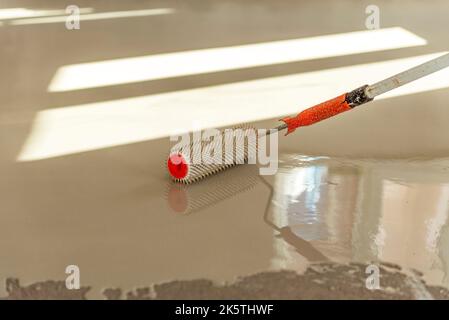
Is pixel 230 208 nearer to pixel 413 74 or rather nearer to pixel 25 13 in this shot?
pixel 413 74

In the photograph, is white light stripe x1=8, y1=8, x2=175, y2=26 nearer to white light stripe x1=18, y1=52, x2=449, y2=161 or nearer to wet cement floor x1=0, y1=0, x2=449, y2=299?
wet cement floor x1=0, y1=0, x2=449, y2=299

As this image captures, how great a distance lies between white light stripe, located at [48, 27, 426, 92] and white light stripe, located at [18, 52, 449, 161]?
316 mm

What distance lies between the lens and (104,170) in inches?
103

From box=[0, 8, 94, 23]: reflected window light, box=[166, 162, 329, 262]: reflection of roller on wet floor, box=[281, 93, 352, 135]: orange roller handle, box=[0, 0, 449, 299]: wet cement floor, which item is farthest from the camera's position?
box=[0, 8, 94, 23]: reflected window light

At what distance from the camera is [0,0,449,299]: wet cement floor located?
1.86 metres

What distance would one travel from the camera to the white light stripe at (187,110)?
299 centimetres

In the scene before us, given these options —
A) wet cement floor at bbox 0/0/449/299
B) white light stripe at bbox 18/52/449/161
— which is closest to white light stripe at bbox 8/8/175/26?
wet cement floor at bbox 0/0/449/299

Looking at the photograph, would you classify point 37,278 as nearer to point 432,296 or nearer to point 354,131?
point 432,296

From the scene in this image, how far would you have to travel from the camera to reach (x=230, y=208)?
2.31 meters

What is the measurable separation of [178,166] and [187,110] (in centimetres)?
100

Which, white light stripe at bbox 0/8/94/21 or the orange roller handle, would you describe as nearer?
the orange roller handle

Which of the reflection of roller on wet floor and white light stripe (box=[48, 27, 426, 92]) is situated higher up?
white light stripe (box=[48, 27, 426, 92])
